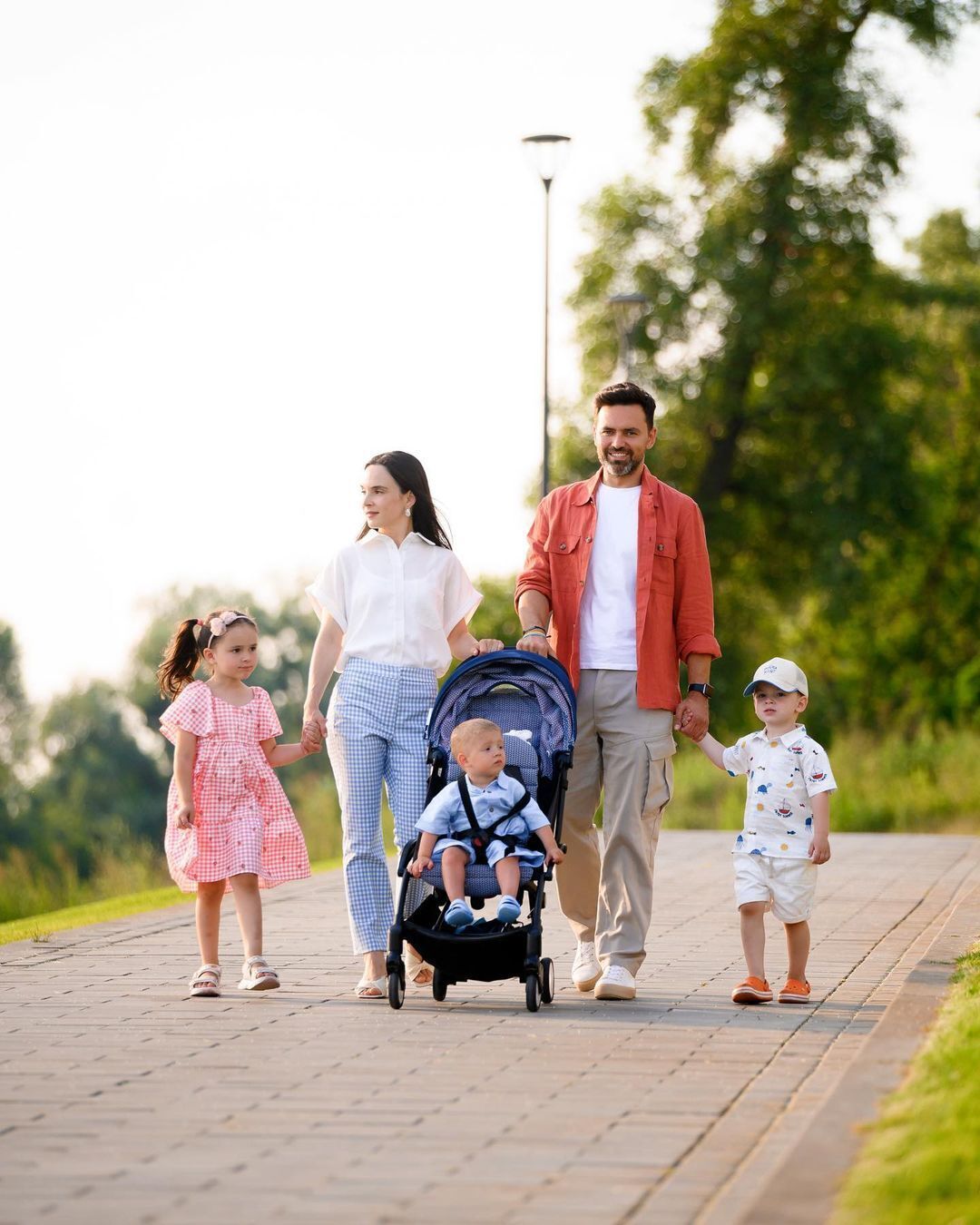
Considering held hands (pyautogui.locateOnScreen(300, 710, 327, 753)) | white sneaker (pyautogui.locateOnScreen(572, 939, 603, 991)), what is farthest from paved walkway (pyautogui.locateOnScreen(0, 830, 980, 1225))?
held hands (pyautogui.locateOnScreen(300, 710, 327, 753))

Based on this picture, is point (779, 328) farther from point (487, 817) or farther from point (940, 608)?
point (487, 817)

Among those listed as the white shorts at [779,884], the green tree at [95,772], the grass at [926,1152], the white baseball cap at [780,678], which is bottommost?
the green tree at [95,772]

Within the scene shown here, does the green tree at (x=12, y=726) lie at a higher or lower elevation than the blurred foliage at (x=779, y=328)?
lower

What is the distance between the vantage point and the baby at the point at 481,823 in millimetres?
8039

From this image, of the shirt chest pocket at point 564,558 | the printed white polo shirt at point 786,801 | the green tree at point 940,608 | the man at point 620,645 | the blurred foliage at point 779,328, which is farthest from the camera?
the green tree at point 940,608

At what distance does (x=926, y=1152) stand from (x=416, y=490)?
15.0 ft

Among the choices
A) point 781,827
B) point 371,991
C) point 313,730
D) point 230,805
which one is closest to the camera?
point 781,827

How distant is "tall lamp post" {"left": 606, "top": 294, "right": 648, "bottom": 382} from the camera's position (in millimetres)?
26531

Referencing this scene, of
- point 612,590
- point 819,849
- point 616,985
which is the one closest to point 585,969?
point 616,985

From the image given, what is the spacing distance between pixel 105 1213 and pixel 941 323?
3892 centimetres

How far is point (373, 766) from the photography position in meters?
8.64

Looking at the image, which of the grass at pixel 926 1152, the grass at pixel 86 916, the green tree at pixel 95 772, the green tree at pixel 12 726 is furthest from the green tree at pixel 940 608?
the green tree at pixel 12 726

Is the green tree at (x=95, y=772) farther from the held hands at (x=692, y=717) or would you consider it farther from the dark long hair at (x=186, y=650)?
the held hands at (x=692, y=717)

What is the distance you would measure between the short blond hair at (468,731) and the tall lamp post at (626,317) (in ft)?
50.7
